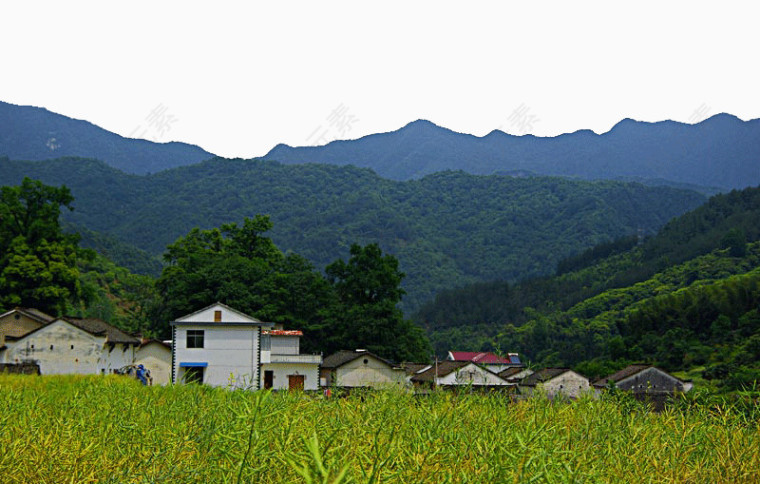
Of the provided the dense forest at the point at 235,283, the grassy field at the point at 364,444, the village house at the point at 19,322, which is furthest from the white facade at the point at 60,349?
the grassy field at the point at 364,444

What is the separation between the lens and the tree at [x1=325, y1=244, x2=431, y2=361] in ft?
174

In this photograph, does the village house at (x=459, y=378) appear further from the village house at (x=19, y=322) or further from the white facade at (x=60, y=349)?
the village house at (x=19, y=322)

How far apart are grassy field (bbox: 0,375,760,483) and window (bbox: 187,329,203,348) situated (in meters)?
34.8

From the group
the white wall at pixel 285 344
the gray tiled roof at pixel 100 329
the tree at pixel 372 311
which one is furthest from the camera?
the tree at pixel 372 311

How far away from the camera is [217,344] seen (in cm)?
4297

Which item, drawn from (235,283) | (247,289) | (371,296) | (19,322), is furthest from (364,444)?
(371,296)

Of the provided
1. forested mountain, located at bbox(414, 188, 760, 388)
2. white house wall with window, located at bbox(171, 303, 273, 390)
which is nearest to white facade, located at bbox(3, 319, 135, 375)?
white house wall with window, located at bbox(171, 303, 273, 390)

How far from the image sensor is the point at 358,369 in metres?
43.4

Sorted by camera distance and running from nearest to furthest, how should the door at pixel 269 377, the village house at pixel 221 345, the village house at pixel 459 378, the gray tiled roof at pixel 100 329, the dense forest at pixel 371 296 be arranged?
1. the village house at pixel 459 378
2. the gray tiled roof at pixel 100 329
3. the village house at pixel 221 345
4. the door at pixel 269 377
5. the dense forest at pixel 371 296

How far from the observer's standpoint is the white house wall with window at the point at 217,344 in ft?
139

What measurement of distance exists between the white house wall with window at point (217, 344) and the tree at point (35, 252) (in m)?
10.3

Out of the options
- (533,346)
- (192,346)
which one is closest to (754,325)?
(533,346)

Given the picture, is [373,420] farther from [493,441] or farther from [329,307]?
[329,307]

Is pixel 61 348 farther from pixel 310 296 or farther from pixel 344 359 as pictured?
pixel 310 296
